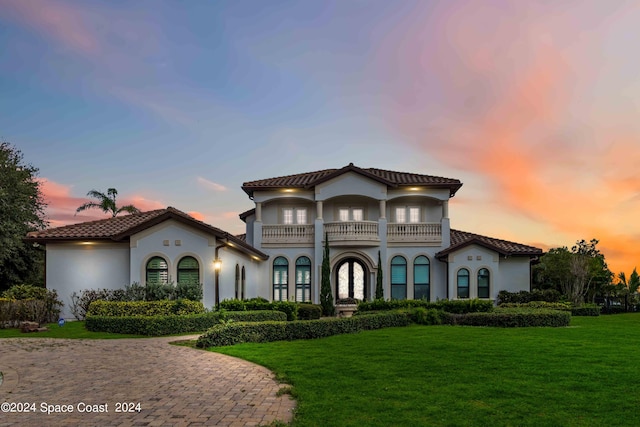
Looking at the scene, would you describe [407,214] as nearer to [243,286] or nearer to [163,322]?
[243,286]

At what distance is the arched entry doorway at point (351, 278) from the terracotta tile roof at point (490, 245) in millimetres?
4788

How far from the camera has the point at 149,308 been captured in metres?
19.4

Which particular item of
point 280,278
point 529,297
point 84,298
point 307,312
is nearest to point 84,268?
point 84,298

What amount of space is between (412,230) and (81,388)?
78.9 ft

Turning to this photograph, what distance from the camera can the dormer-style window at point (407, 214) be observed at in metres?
32.3

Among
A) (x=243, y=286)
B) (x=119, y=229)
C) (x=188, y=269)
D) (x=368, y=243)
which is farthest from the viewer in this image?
(x=368, y=243)

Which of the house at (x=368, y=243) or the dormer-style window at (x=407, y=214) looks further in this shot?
the dormer-style window at (x=407, y=214)

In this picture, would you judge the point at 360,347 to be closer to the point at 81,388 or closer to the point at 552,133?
the point at 81,388

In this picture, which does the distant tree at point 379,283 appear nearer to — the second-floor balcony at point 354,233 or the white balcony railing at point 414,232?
the second-floor balcony at point 354,233

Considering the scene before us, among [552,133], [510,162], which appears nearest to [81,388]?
[552,133]

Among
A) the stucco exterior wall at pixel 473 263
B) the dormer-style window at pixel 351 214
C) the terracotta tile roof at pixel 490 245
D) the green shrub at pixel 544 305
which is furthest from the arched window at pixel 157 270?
the green shrub at pixel 544 305

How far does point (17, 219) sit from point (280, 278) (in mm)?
15478

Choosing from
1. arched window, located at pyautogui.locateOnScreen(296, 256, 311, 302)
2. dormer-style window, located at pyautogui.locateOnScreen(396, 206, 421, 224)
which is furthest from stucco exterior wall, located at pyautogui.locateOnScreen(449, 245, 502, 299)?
arched window, located at pyautogui.locateOnScreen(296, 256, 311, 302)

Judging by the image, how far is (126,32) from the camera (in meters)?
18.5
